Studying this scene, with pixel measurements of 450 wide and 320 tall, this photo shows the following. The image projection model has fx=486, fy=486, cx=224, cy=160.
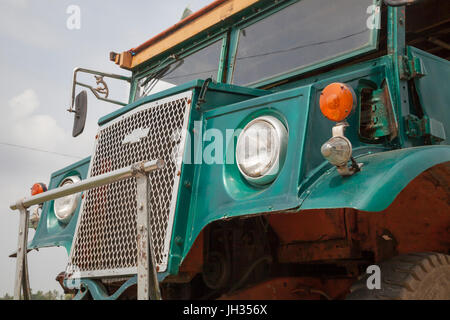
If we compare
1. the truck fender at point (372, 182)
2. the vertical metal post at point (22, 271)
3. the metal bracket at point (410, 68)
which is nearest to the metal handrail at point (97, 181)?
the vertical metal post at point (22, 271)

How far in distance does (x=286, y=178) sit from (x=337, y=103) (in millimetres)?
399

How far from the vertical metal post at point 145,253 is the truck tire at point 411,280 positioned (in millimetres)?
860

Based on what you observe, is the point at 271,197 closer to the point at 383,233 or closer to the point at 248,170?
the point at 248,170

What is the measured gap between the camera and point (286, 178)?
211 centimetres

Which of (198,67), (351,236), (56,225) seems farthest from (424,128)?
(56,225)

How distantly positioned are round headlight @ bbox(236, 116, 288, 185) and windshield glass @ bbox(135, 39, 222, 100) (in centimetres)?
139

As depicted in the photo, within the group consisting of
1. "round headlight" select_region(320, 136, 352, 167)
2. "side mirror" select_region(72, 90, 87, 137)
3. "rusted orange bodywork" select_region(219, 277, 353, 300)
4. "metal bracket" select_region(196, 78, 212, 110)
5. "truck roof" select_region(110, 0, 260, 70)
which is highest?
"truck roof" select_region(110, 0, 260, 70)

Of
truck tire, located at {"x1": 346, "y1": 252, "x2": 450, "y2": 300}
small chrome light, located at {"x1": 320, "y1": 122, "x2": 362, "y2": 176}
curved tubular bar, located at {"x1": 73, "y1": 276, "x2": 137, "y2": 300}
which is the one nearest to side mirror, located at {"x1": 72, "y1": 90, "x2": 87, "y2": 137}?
curved tubular bar, located at {"x1": 73, "y1": 276, "x2": 137, "y2": 300}

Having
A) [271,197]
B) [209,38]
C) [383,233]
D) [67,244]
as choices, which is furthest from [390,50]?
[67,244]

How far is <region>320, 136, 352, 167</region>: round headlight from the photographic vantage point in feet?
6.57

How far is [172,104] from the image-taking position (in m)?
2.70

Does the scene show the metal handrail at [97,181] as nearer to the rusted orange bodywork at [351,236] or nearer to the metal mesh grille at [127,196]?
the metal mesh grille at [127,196]

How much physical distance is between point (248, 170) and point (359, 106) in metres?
0.73

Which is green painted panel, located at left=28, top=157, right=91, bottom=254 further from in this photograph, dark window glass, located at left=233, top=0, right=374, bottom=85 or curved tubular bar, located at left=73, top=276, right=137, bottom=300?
dark window glass, located at left=233, top=0, right=374, bottom=85
